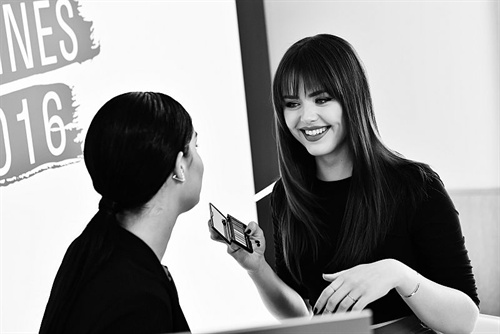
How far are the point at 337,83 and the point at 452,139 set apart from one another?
124 centimetres

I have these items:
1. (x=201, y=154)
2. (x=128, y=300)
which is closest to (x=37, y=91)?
(x=201, y=154)

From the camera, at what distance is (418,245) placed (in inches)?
71.3

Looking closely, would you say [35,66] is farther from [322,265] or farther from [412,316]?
[412,316]

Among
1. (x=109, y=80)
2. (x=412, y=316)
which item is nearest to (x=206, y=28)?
(x=109, y=80)

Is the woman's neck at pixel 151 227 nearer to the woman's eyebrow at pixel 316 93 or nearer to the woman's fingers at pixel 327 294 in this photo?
the woman's fingers at pixel 327 294

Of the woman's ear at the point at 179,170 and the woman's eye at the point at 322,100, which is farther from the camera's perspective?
the woman's eye at the point at 322,100

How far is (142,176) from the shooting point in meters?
1.37

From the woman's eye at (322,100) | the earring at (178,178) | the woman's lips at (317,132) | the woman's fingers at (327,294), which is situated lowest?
the woman's fingers at (327,294)

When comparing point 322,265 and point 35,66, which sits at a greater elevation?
point 35,66

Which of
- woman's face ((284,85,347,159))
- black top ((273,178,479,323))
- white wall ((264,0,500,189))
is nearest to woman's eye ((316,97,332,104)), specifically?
woman's face ((284,85,347,159))

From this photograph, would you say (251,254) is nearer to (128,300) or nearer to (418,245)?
(418,245)

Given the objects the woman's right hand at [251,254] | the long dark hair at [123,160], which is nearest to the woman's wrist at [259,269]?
the woman's right hand at [251,254]

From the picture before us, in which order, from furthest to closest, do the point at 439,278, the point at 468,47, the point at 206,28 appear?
the point at 206,28, the point at 468,47, the point at 439,278

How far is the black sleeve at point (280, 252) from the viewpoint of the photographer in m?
2.04
